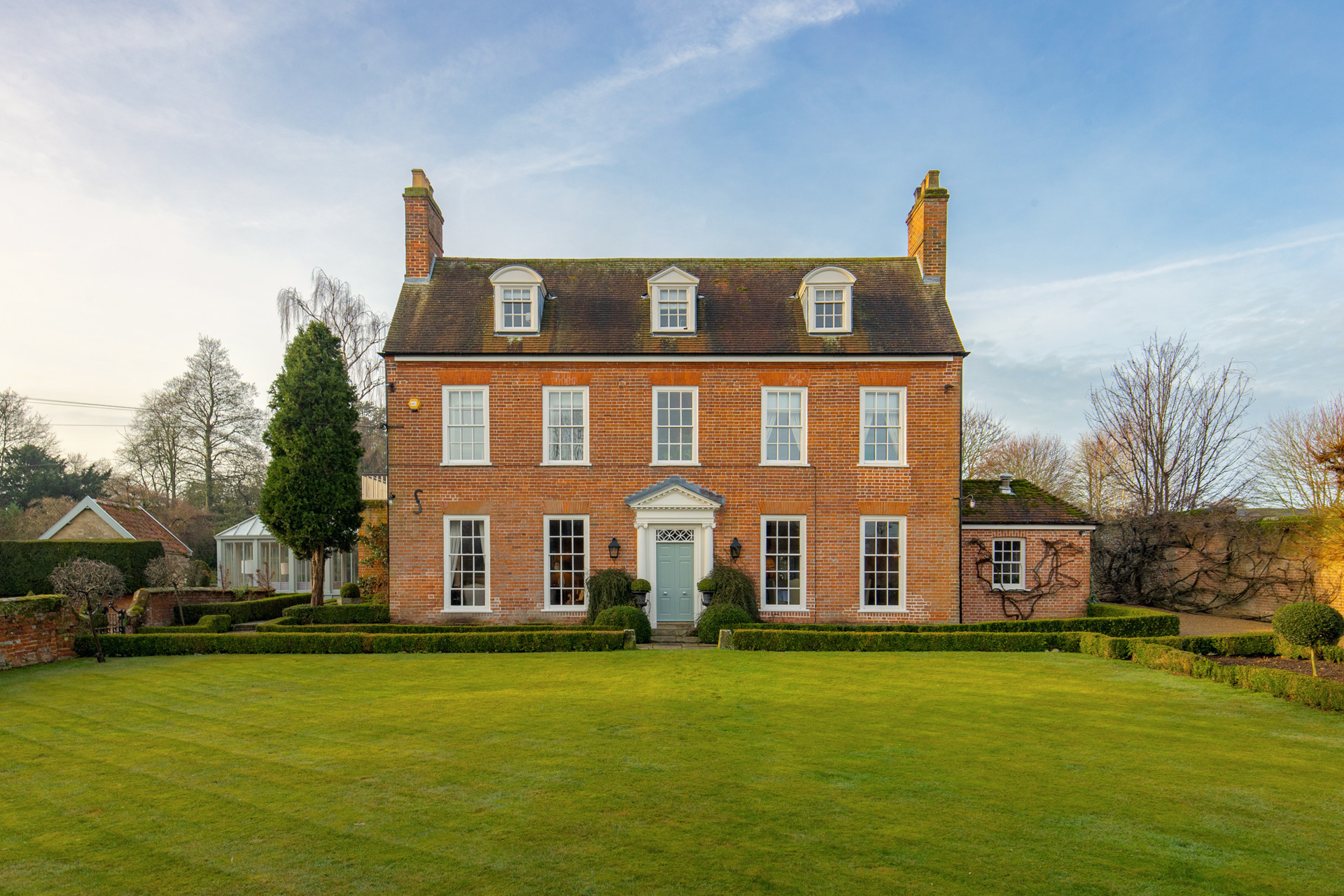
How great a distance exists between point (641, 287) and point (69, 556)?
23.4m

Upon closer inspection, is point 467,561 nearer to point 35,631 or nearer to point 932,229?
point 35,631

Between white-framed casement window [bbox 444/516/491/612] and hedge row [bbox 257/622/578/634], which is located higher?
white-framed casement window [bbox 444/516/491/612]

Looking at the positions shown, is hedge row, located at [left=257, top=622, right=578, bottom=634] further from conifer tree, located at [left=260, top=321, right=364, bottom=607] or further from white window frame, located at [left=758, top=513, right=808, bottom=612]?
white window frame, located at [left=758, top=513, right=808, bottom=612]

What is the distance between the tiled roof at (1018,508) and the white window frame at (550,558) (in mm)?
10995

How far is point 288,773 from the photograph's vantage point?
723cm

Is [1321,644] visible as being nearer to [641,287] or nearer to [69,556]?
[641,287]

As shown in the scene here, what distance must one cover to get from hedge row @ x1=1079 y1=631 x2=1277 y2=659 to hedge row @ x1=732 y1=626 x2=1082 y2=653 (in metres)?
1.01

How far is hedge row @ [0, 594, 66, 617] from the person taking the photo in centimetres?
1426

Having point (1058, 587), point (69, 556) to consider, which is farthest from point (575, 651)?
point (69, 556)

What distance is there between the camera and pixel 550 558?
18859 mm

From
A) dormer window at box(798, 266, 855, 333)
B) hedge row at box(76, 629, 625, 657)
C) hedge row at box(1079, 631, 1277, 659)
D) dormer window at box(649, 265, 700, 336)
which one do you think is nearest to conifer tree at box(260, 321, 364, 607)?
hedge row at box(76, 629, 625, 657)

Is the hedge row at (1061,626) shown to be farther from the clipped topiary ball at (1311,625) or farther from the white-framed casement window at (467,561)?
the white-framed casement window at (467,561)

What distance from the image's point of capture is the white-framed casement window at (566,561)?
1881 centimetres

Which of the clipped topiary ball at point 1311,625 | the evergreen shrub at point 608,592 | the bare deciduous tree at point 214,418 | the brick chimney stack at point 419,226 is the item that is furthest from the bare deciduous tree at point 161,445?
the clipped topiary ball at point 1311,625
